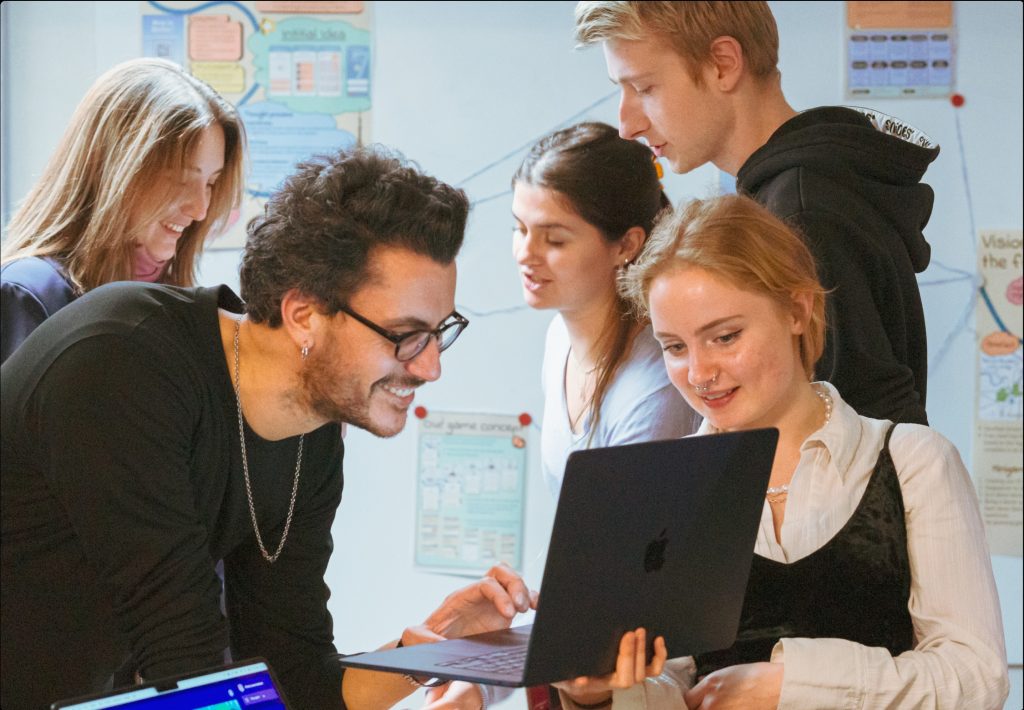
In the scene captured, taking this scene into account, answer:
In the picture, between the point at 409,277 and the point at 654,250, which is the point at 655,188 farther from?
the point at 409,277

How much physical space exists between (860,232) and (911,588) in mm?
464

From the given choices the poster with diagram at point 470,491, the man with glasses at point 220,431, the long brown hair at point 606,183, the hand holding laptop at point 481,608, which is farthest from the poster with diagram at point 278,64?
the hand holding laptop at point 481,608

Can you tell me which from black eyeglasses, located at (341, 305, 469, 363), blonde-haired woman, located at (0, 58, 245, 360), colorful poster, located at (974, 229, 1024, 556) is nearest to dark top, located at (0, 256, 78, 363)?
blonde-haired woman, located at (0, 58, 245, 360)

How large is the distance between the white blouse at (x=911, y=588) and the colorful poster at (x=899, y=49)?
1254 mm

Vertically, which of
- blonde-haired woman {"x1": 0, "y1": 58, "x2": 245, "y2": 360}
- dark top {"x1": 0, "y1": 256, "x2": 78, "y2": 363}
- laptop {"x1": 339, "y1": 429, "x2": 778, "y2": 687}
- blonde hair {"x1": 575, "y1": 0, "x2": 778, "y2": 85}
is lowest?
laptop {"x1": 339, "y1": 429, "x2": 778, "y2": 687}

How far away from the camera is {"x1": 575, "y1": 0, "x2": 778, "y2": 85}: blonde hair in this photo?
1573mm

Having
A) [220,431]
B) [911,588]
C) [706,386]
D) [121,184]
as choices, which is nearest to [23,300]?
[121,184]

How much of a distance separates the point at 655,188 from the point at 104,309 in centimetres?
92

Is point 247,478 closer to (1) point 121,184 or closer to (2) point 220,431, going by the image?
A: (2) point 220,431

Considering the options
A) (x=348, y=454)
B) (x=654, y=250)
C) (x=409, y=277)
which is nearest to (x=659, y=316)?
(x=654, y=250)

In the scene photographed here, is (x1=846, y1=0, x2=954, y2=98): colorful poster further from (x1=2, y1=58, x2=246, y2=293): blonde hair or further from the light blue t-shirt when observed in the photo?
(x1=2, y1=58, x2=246, y2=293): blonde hair

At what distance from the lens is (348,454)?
2.51m

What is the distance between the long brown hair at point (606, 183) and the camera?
5.53ft

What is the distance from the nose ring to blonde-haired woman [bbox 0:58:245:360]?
2.87ft
